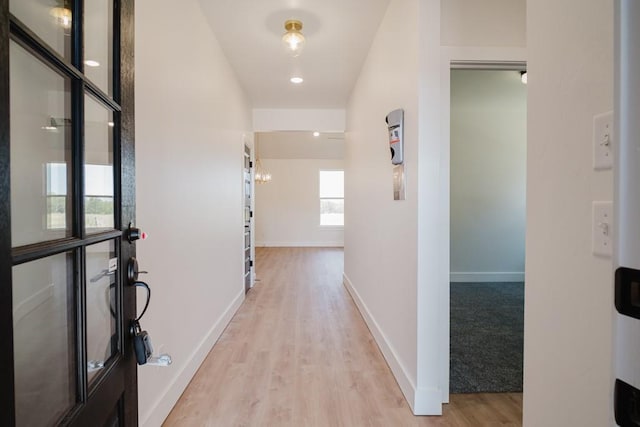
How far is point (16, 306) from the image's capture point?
0.60 m

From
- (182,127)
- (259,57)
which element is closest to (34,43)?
(182,127)

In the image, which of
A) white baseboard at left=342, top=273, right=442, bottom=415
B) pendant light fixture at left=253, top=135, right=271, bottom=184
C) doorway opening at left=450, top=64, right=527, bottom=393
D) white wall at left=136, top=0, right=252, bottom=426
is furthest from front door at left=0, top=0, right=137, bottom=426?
pendant light fixture at left=253, top=135, right=271, bottom=184

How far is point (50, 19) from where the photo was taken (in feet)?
2.28

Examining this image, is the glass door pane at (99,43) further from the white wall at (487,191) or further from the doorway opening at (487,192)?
the white wall at (487,191)

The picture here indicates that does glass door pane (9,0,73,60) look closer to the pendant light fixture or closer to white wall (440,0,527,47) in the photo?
white wall (440,0,527,47)

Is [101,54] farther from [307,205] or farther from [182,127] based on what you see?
[307,205]

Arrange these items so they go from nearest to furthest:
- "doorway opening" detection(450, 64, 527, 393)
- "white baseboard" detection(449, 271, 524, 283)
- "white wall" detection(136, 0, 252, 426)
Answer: "white wall" detection(136, 0, 252, 426)
"doorway opening" detection(450, 64, 527, 393)
"white baseboard" detection(449, 271, 524, 283)

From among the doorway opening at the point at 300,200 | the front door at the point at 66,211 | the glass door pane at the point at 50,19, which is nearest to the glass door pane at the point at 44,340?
the front door at the point at 66,211

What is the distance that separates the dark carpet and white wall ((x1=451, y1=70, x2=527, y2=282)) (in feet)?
1.53

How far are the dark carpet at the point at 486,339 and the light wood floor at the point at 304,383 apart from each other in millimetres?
167

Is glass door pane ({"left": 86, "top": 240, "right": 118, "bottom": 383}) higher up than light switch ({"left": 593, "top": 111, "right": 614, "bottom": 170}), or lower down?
lower down

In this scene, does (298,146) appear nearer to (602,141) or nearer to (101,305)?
(101,305)

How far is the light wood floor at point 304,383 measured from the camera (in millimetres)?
1880

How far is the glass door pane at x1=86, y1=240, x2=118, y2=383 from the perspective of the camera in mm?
865
